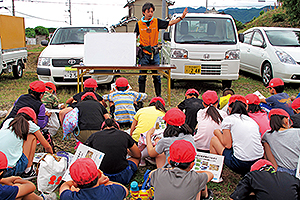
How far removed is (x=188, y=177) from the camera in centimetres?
246

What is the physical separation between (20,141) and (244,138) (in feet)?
9.10

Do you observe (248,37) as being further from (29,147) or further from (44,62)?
(29,147)

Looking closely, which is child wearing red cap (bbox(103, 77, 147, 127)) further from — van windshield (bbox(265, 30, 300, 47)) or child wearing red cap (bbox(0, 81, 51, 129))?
van windshield (bbox(265, 30, 300, 47))

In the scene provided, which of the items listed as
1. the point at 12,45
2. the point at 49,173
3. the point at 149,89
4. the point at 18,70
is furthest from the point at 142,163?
the point at 18,70

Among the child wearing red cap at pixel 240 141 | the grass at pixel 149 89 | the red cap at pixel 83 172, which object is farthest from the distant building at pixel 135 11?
the red cap at pixel 83 172

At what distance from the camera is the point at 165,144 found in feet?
10.6

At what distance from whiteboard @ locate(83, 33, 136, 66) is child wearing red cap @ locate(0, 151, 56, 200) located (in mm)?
4183

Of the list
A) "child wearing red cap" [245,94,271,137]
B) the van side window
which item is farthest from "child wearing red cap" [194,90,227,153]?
the van side window

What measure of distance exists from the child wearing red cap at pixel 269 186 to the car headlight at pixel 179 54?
5.31 metres

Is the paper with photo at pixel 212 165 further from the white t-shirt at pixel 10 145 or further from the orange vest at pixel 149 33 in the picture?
the orange vest at pixel 149 33

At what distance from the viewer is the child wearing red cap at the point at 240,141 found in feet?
10.8

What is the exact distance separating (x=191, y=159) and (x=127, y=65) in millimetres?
4301

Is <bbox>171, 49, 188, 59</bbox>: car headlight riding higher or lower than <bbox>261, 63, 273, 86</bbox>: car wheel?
higher

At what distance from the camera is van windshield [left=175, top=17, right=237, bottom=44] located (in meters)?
7.62
